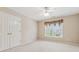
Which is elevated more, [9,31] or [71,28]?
[71,28]

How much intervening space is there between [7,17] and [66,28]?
436 centimetres

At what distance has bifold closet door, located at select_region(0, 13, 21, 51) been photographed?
13.4ft

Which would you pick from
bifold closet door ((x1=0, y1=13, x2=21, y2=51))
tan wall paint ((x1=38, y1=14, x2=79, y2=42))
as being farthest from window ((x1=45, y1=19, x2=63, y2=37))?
bifold closet door ((x1=0, y1=13, x2=21, y2=51))

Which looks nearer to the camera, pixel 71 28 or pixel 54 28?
pixel 71 28

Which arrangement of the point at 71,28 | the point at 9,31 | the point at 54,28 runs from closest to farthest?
the point at 9,31 < the point at 71,28 < the point at 54,28

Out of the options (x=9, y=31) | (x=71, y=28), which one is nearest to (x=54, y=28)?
(x=71, y=28)

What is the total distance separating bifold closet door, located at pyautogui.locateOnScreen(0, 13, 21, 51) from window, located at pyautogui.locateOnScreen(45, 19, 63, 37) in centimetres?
346

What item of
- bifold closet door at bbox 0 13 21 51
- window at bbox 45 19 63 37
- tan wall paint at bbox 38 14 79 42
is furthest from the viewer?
window at bbox 45 19 63 37

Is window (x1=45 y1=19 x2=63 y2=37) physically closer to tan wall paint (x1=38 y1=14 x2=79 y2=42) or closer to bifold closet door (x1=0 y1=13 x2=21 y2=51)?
tan wall paint (x1=38 y1=14 x2=79 y2=42)

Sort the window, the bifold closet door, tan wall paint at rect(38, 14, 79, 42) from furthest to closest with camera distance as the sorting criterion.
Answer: the window < tan wall paint at rect(38, 14, 79, 42) < the bifold closet door

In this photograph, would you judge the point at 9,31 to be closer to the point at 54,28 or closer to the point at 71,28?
the point at 71,28

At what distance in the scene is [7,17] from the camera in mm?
4395

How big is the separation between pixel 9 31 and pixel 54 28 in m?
4.43

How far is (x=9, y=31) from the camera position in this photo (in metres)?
4.53
